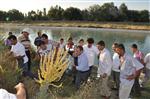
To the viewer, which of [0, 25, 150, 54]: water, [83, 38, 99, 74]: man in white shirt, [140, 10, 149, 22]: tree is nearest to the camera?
[83, 38, 99, 74]: man in white shirt

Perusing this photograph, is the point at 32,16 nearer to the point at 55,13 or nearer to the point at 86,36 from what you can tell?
the point at 55,13

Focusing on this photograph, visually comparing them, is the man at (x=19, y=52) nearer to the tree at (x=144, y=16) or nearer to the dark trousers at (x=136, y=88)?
the dark trousers at (x=136, y=88)

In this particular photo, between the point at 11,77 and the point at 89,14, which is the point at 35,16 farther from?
the point at 11,77

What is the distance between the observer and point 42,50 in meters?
9.99

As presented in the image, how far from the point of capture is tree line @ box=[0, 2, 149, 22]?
80938 millimetres

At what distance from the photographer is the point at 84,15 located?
272 ft

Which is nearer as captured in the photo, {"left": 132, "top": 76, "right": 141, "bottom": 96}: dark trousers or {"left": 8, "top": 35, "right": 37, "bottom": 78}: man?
{"left": 8, "top": 35, "right": 37, "bottom": 78}: man

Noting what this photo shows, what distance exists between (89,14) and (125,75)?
7631 cm

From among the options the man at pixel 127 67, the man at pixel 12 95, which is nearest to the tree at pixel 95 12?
the man at pixel 127 67

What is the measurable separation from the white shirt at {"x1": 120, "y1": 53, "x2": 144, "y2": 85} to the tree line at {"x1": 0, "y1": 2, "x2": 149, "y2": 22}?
72420 millimetres

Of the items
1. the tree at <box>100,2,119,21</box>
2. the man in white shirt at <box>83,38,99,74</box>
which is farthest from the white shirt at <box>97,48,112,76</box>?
the tree at <box>100,2,119,21</box>

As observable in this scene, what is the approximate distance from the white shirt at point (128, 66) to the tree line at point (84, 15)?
7242cm

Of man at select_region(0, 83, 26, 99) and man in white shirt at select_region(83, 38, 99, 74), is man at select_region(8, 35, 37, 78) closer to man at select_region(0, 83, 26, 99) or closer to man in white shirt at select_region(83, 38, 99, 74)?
man in white shirt at select_region(83, 38, 99, 74)

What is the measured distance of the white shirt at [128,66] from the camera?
25.7 ft
